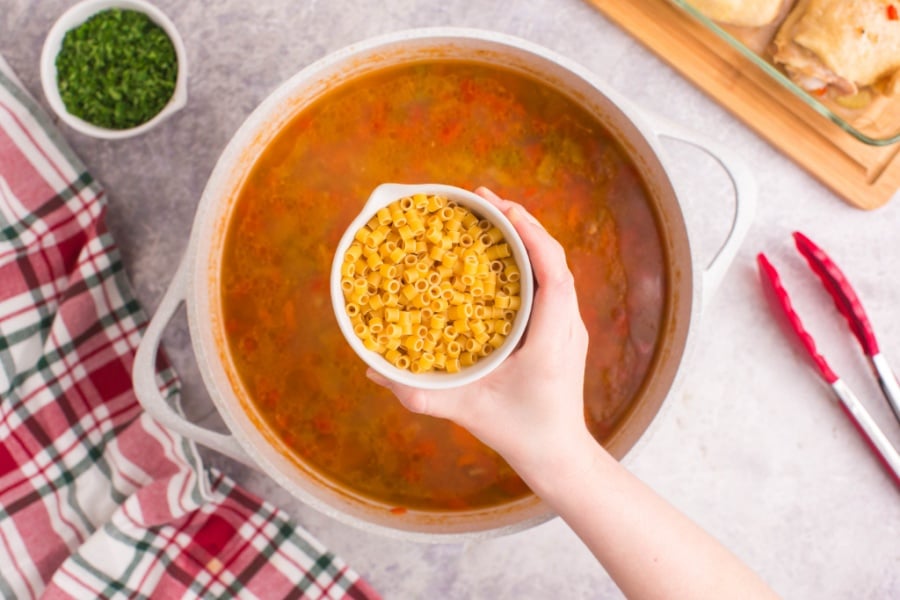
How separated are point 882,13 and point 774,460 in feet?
3.13

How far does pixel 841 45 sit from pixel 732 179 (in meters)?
0.41

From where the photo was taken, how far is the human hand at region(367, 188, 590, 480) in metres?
1.21

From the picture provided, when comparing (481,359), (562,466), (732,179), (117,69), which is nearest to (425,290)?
(481,359)

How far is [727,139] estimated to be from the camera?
1719 millimetres

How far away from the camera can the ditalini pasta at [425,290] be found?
1155 millimetres

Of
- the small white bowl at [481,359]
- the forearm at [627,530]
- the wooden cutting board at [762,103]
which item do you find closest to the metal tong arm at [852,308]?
the wooden cutting board at [762,103]

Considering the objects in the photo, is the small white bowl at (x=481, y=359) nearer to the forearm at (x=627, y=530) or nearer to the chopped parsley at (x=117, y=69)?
the forearm at (x=627, y=530)

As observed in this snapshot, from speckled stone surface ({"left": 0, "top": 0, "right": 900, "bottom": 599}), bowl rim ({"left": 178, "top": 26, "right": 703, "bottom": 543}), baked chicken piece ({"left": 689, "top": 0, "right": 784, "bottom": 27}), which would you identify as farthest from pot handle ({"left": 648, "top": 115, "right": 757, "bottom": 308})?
baked chicken piece ({"left": 689, "top": 0, "right": 784, "bottom": 27})

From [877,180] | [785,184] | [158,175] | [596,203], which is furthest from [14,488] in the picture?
[877,180]

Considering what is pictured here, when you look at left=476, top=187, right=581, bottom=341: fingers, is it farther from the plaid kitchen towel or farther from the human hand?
the plaid kitchen towel

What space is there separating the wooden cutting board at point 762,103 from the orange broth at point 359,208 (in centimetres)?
31

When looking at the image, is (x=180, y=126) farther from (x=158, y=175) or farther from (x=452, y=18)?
(x=452, y=18)

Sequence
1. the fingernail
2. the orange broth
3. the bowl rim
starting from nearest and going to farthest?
the fingernail, the bowl rim, the orange broth

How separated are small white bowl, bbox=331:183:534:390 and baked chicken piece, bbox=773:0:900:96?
857 millimetres
